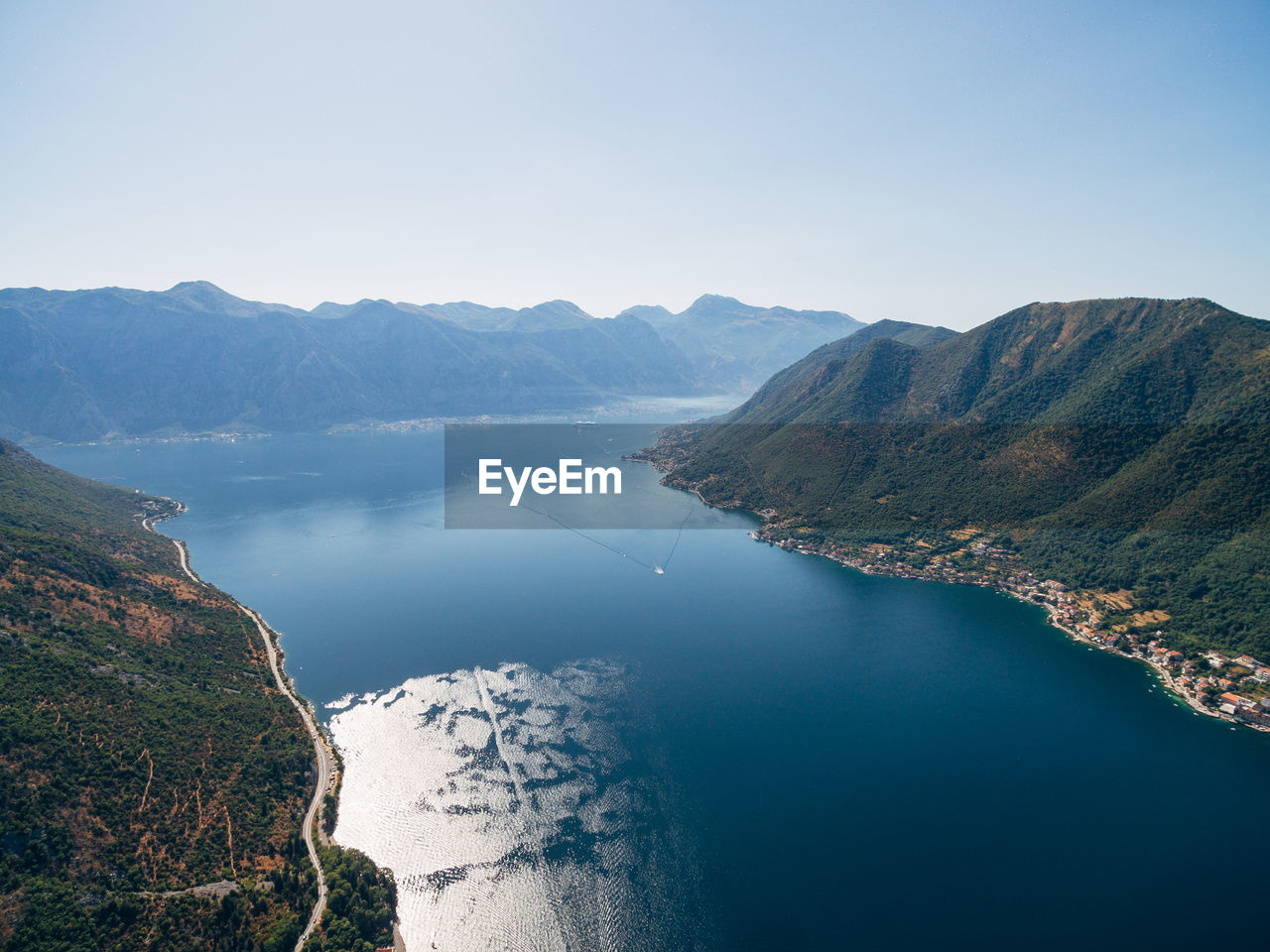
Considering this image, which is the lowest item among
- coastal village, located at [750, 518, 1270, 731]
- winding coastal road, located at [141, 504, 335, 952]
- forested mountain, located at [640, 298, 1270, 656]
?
winding coastal road, located at [141, 504, 335, 952]

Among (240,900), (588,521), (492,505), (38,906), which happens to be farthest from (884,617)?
(492,505)

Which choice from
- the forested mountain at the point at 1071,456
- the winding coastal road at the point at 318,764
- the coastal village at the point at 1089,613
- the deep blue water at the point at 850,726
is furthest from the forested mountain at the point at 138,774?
the forested mountain at the point at 1071,456

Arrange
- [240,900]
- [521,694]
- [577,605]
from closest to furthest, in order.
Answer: [240,900], [521,694], [577,605]

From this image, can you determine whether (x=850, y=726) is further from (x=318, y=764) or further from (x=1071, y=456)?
(x=1071, y=456)

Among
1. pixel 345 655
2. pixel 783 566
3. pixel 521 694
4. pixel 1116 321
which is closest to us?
pixel 521 694

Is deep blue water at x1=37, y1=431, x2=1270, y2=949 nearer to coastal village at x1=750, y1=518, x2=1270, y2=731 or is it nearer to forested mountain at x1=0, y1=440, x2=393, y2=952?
coastal village at x1=750, y1=518, x2=1270, y2=731

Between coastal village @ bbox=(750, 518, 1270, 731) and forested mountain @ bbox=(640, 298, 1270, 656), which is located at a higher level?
forested mountain @ bbox=(640, 298, 1270, 656)

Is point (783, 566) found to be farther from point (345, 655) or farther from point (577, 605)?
point (345, 655)

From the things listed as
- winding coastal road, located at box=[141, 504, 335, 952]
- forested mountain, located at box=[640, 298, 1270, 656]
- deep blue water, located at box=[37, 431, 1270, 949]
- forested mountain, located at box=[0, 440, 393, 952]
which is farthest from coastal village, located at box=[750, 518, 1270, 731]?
winding coastal road, located at box=[141, 504, 335, 952]
